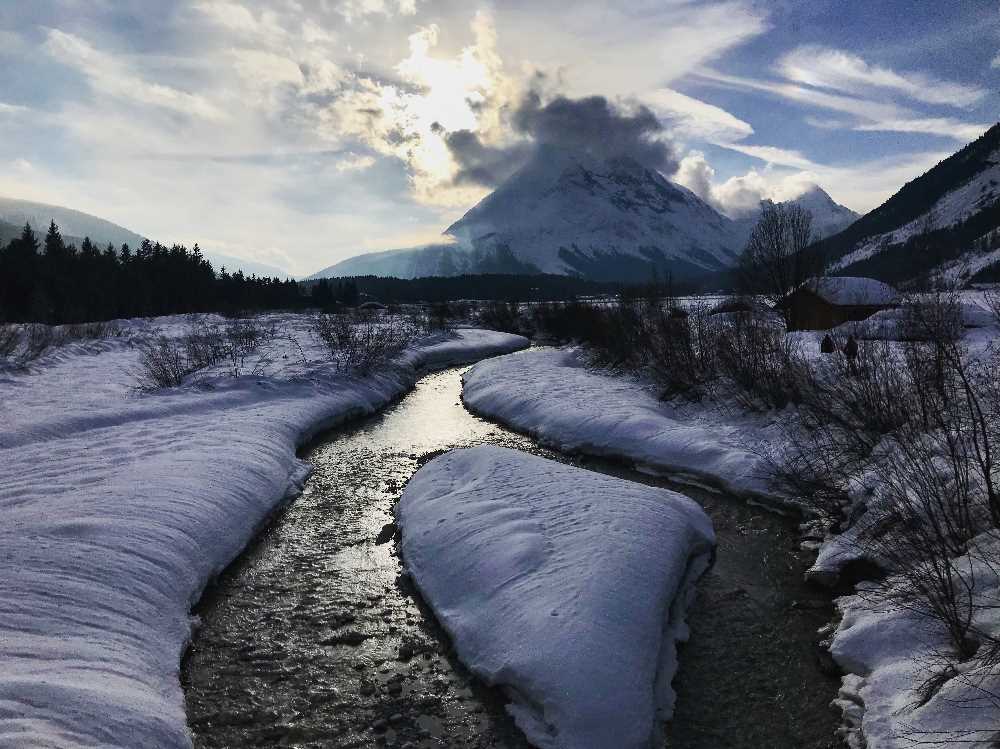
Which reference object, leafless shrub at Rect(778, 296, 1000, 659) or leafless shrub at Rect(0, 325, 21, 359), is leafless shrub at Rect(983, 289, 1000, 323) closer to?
leafless shrub at Rect(778, 296, 1000, 659)

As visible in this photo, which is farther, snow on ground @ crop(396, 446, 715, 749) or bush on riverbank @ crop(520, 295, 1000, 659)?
bush on riverbank @ crop(520, 295, 1000, 659)

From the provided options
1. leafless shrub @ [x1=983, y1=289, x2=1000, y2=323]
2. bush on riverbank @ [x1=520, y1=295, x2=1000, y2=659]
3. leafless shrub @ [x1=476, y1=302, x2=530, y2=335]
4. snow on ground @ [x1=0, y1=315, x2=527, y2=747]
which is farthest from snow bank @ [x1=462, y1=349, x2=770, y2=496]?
leafless shrub @ [x1=476, y1=302, x2=530, y2=335]

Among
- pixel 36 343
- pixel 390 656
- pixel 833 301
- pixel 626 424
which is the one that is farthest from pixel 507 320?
pixel 390 656

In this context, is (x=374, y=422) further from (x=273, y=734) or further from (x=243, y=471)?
(x=273, y=734)

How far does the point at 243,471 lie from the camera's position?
33.8 feet

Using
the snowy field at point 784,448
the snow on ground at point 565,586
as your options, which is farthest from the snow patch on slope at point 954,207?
the snow on ground at point 565,586

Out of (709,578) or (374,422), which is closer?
(709,578)

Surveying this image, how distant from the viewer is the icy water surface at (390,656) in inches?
206

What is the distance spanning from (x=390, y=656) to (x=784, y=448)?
898 centimetres

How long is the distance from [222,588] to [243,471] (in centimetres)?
307

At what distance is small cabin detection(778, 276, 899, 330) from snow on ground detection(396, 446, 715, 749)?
26.1m

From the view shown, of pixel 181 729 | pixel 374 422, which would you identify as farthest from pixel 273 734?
pixel 374 422

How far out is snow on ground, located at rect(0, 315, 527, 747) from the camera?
177 inches

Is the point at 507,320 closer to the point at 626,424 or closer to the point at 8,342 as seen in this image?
the point at 8,342
